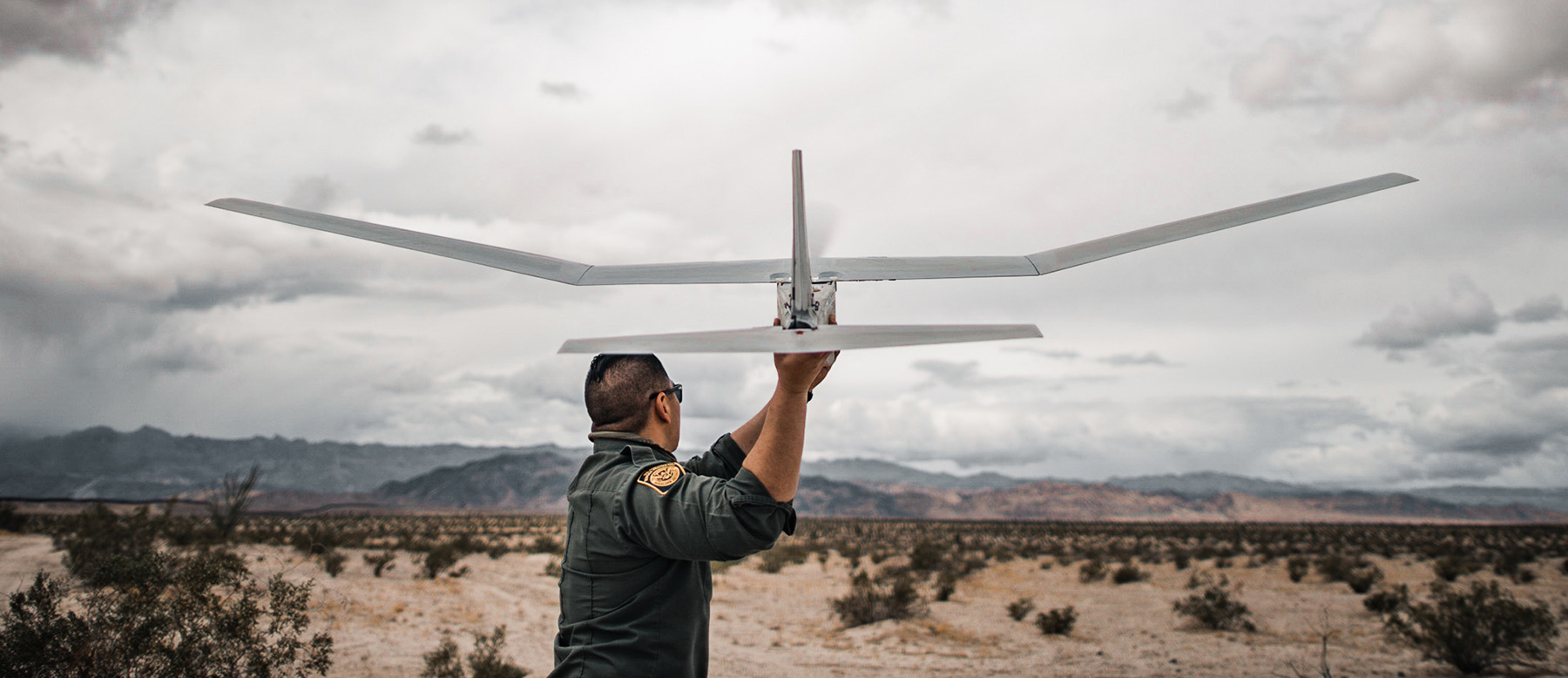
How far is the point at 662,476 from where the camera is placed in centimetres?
259

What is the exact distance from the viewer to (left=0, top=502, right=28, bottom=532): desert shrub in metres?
26.7

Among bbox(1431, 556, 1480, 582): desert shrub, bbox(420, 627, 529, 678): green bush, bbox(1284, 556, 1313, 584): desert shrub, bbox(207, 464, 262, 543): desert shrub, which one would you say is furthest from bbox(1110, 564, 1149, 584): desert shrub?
bbox(207, 464, 262, 543): desert shrub

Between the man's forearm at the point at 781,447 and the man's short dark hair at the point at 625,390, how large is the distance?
804 millimetres

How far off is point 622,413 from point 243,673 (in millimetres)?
8532

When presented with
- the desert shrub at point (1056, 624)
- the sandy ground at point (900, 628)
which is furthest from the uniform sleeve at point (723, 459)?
the desert shrub at point (1056, 624)

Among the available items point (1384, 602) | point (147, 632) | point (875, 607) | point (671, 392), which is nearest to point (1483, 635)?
point (1384, 602)

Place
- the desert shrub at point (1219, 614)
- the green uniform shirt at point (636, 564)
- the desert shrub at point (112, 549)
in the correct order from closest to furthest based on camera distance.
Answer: the green uniform shirt at point (636, 564) < the desert shrub at point (112, 549) < the desert shrub at point (1219, 614)

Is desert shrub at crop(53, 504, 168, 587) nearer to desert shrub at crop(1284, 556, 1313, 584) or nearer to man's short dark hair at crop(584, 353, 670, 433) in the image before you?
man's short dark hair at crop(584, 353, 670, 433)

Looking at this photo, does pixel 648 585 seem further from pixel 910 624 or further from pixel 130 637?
pixel 910 624

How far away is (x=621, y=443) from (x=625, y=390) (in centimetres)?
21

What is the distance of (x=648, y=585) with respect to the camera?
9.04 ft

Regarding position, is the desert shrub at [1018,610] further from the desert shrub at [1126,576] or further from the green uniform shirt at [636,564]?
the green uniform shirt at [636,564]

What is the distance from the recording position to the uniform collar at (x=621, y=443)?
294 cm

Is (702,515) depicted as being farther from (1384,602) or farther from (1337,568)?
(1337,568)
